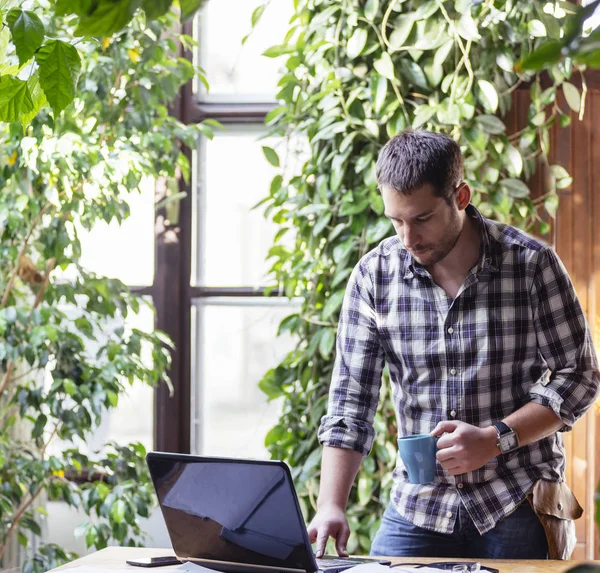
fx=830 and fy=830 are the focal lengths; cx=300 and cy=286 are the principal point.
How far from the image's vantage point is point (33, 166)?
242cm

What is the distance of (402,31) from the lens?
2.58m

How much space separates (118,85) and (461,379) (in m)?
1.55

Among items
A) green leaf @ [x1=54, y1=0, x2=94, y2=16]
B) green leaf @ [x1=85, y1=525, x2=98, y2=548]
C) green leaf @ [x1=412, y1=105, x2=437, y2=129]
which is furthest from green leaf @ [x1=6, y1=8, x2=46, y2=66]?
green leaf @ [x1=85, y1=525, x2=98, y2=548]

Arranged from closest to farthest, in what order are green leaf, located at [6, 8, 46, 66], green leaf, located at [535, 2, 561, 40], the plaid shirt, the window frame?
green leaf, located at [6, 8, 46, 66], the plaid shirt, green leaf, located at [535, 2, 561, 40], the window frame

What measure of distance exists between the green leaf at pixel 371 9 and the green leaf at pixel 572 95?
62 cm

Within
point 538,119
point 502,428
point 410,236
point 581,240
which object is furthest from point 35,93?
point 581,240

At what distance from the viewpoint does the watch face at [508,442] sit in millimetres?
1652

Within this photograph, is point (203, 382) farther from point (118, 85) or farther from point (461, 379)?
point (461, 379)

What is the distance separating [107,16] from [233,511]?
1.08 metres

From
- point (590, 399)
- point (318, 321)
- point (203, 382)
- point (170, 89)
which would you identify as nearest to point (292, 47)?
point (170, 89)

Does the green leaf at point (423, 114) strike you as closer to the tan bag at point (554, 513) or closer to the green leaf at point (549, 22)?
the green leaf at point (549, 22)

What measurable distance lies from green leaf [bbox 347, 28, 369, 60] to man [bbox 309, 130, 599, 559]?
86 centimetres

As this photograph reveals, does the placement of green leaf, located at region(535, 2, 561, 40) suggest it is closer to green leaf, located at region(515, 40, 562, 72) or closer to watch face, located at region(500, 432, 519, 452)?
watch face, located at region(500, 432, 519, 452)

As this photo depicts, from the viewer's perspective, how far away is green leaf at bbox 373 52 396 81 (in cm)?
255
